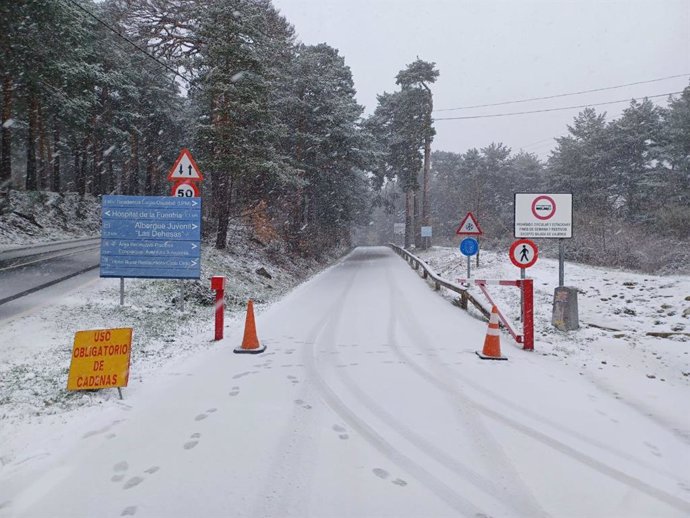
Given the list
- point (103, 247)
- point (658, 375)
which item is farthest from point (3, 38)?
point (658, 375)

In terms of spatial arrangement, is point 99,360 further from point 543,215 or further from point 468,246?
point 468,246

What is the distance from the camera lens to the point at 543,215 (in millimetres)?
9086

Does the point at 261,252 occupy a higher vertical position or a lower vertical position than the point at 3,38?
lower

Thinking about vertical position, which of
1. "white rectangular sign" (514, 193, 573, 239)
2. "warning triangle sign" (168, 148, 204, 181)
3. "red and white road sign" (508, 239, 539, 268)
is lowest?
"red and white road sign" (508, 239, 539, 268)

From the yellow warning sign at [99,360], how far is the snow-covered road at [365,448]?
34 centimetres

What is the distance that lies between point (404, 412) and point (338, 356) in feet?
7.60

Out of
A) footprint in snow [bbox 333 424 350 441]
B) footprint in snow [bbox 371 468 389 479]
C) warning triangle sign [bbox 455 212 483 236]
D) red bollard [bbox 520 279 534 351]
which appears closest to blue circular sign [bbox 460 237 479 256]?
warning triangle sign [bbox 455 212 483 236]

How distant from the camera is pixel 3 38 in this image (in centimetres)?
1471

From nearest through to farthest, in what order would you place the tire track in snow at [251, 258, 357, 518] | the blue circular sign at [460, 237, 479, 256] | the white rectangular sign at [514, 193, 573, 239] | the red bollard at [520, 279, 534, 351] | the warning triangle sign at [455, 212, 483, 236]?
the tire track in snow at [251, 258, 357, 518], the red bollard at [520, 279, 534, 351], the white rectangular sign at [514, 193, 573, 239], the blue circular sign at [460, 237, 479, 256], the warning triangle sign at [455, 212, 483, 236]

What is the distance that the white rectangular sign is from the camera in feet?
29.6

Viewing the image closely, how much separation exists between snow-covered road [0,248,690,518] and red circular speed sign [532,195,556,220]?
12.4ft

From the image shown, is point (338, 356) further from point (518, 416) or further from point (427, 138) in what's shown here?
point (427, 138)

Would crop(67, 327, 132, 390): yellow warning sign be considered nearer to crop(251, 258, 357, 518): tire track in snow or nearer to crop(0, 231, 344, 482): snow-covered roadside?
crop(0, 231, 344, 482): snow-covered roadside

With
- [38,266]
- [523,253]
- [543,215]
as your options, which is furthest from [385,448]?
[38,266]
